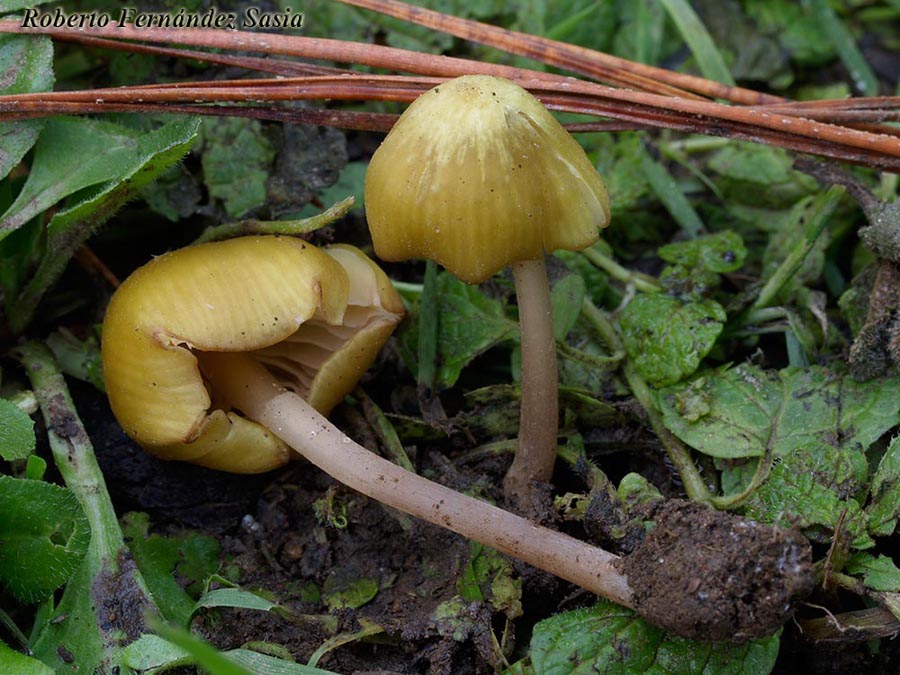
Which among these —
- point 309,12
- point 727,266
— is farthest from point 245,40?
point 727,266

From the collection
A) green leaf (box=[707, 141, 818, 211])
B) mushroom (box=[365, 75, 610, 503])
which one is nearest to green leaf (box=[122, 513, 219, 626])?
mushroom (box=[365, 75, 610, 503])

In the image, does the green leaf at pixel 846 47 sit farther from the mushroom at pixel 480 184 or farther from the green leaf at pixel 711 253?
the mushroom at pixel 480 184

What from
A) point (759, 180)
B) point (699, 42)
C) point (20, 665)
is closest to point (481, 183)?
point (20, 665)

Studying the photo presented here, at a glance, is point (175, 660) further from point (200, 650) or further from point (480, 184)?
point (480, 184)

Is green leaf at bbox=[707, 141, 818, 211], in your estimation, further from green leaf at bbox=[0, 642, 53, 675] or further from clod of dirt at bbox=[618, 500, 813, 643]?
green leaf at bbox=[0, 642, 53, 675]

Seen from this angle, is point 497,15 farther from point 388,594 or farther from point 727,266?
point 388,594

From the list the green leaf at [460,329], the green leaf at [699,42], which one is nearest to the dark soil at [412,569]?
the green leaf at [460,329]
